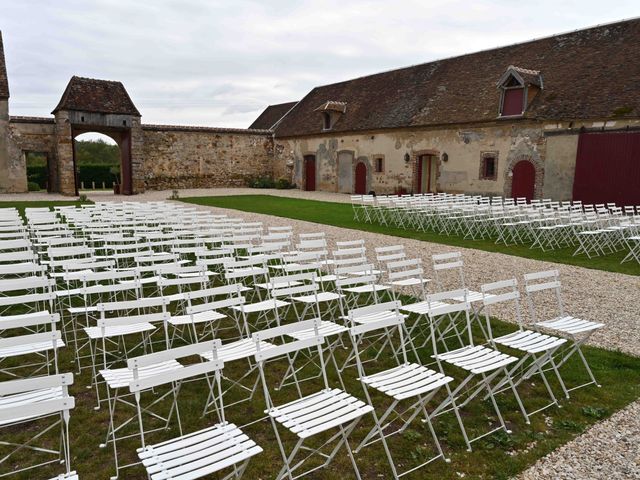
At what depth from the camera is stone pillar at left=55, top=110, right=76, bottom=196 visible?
75.5 ft

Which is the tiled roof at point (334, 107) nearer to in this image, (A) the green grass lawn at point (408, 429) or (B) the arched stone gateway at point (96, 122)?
(B) the arched stone gateway at point (96, 122)

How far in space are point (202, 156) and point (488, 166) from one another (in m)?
16.8

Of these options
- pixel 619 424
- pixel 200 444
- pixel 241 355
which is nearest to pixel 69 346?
pixel 241 355

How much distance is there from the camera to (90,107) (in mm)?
23500

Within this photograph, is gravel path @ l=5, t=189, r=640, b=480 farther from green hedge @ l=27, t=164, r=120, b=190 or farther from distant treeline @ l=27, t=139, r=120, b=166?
distant treeline @ l=27, t=139, r=120, b=166

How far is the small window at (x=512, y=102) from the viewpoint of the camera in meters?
19.0

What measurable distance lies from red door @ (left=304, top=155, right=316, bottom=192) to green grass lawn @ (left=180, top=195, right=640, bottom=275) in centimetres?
541

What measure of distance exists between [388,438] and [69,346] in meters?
3.63

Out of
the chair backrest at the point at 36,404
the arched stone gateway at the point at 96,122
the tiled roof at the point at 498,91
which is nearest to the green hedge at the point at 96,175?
the arched stone gateway at the point at 96,122

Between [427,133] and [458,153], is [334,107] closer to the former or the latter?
[427,133]

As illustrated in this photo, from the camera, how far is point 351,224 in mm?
15141

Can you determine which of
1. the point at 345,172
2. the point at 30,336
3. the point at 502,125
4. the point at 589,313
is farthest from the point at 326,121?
the point at 30,336

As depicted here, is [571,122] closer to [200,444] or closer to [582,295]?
[582,295]

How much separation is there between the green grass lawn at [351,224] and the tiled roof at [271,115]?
14.4 metres
